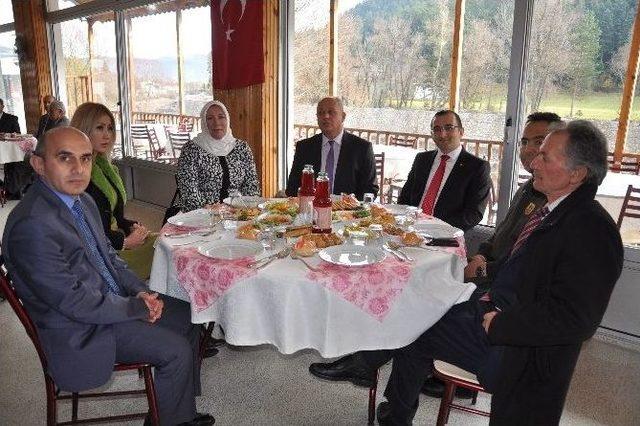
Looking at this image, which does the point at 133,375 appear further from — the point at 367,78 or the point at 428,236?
the point at 367,78

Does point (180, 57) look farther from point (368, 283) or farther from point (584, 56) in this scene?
point (368, 283)

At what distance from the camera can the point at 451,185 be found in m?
2.74

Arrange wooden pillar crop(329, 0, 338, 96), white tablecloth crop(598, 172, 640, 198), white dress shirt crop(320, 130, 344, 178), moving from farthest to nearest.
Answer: wooden pillar crop(329, 0, 338, 96) < white tablecloth crop(598, 172, 640, 198) < white dress shirt crop(320, 130, 344, 178)

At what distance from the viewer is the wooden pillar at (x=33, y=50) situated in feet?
23.0

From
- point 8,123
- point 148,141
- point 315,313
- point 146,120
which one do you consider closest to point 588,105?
point 315,313

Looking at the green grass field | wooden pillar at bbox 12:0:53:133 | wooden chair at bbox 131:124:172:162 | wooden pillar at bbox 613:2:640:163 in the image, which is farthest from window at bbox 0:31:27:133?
wooden pillar at bbox 613:2:640:163

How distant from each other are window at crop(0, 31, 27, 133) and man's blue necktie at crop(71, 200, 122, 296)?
775cm

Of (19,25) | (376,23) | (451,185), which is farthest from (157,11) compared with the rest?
(451,185)

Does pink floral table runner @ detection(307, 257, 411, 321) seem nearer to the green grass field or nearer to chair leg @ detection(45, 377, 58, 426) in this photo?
chair leg @ detection(45, 377, 58, 426)

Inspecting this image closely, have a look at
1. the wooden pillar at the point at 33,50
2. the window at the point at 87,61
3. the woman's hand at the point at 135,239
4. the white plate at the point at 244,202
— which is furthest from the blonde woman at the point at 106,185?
the wooden pillar at the point at 33,50

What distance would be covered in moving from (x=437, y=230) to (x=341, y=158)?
1.33 meters

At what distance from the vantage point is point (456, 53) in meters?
4.57

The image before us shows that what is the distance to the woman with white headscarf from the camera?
303cm

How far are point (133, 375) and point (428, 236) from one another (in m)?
1.57
